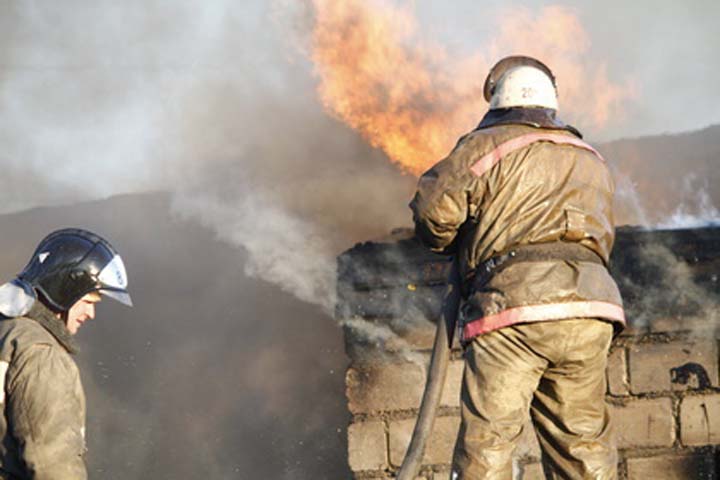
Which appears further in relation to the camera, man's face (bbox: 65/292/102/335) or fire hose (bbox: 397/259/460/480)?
fire hose (bbox: 397/259/460/480)

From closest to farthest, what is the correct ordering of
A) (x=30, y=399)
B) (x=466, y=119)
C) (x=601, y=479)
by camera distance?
(x=30, y=399) → (x=601, y=479) → (x=466, y=119)

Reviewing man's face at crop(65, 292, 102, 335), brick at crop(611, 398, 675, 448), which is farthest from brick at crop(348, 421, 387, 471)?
man's face at crop(65, 292, 102, 335)

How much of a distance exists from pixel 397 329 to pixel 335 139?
20.3 feet

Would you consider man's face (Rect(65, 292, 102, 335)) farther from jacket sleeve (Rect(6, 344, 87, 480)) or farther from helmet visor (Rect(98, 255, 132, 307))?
jacket sleeve (Rect(6, 344, 87, 480))

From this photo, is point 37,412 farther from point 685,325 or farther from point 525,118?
point 685,325

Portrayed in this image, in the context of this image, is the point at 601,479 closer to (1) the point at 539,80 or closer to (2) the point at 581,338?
(2) the point at 581,338

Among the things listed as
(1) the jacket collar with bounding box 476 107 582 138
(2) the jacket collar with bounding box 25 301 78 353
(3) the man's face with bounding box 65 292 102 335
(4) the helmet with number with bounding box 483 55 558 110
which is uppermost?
(4) the helmet with number with bounding box 483 55 558 110

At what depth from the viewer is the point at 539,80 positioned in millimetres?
5367

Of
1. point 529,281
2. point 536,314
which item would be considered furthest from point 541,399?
point 529,281

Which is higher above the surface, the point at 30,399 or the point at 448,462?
the point at 448,462

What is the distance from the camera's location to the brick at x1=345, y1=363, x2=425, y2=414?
263 inches

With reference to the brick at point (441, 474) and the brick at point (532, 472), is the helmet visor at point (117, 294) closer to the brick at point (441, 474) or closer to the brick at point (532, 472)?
the brick at point (441, 474)

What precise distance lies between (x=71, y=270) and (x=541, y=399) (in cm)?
225

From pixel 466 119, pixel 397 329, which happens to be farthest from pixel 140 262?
pixel 397 329
